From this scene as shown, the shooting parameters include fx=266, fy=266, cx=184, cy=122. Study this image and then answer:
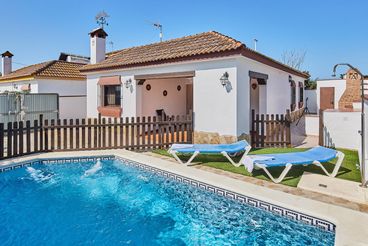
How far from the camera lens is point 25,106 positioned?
17328 millimetres

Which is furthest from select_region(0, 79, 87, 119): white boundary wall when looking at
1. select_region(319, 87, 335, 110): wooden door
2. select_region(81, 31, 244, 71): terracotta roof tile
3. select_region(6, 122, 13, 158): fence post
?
select_region(319, 87, 335, 110): wooden door

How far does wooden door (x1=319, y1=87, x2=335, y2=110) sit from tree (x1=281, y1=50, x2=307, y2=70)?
2954 centimetres

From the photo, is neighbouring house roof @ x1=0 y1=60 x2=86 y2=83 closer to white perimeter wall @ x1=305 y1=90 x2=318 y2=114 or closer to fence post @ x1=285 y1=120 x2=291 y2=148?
fence post @ x1=285 y1=120 x2=291 y2=148

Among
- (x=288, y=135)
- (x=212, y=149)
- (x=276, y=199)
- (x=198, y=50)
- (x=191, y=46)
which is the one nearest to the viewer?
(x=276, y=199)

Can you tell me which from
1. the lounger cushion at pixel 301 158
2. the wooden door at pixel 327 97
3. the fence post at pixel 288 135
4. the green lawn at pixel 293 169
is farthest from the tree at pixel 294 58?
the lounger cushion at pixel 301 158

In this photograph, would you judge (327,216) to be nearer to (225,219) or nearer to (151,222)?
(225,219)

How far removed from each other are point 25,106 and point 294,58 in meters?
53.5

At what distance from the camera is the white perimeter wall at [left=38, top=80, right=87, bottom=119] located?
2169 centimetres

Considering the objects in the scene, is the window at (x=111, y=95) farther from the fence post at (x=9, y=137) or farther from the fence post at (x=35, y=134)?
the fence post at (x=9, y=137)

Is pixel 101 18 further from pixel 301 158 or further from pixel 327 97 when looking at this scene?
pixel 327 97

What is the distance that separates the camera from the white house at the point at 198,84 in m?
10.9

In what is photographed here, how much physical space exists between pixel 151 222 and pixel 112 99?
1291 cm

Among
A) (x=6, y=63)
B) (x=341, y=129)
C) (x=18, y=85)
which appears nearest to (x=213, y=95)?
(x=341, y=129)

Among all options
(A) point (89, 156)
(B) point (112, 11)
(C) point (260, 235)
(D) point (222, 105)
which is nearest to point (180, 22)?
(B) point (112, 11)
